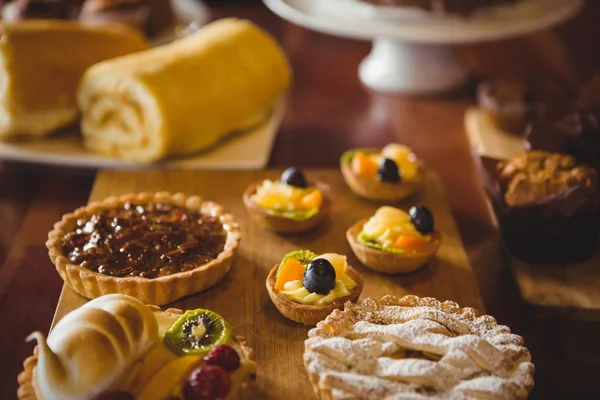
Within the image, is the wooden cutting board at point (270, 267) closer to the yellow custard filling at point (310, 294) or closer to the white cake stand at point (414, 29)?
the yellow custard filling at point (310, 294)

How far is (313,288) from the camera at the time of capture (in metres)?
2.25

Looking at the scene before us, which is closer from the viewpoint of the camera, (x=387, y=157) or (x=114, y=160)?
(x=387, y=157)

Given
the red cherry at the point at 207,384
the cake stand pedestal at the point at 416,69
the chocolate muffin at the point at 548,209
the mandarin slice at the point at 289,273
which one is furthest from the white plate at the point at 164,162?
the red cherry at the point at 207,384

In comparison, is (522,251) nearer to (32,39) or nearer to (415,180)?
(415,180)

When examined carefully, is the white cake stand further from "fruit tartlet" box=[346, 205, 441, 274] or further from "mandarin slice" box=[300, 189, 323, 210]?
"fruit tartlet" box=[346, 205, 441, 274]

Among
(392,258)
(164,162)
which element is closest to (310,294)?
(392,258)

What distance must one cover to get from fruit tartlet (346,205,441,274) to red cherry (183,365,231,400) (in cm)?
81

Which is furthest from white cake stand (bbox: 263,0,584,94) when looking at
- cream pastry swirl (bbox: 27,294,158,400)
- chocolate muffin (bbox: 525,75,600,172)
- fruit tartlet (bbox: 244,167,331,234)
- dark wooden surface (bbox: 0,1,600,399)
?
cream pastry swirl (bbox: 27,294,158,400)

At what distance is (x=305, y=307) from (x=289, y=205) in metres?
0.62

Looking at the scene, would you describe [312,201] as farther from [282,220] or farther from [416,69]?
[416,69]

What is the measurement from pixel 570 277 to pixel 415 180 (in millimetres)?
698

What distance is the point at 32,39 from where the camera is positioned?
10.7ft

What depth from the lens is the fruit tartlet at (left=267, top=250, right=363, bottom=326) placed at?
7.31 ft

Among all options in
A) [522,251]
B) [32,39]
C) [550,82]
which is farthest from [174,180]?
[550,82]
